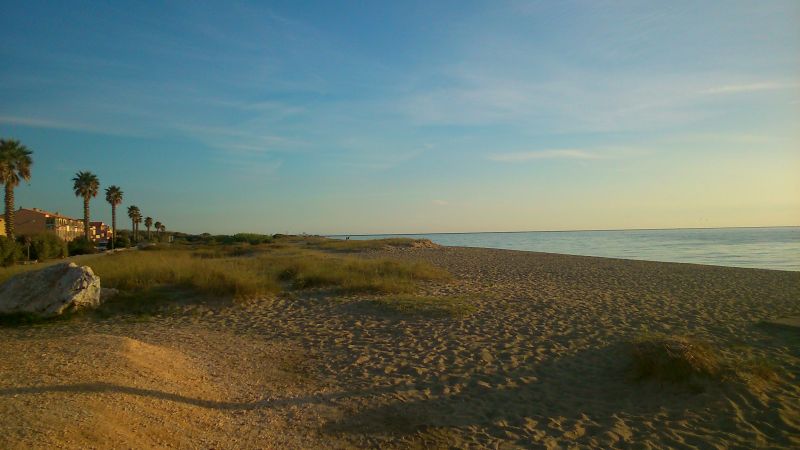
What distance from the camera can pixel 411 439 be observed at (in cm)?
506

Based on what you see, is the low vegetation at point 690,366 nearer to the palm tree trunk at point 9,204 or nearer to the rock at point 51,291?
the rock at point 51,291

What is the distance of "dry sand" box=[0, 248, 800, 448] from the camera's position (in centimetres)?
479

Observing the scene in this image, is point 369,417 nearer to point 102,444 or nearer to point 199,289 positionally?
point 102,444

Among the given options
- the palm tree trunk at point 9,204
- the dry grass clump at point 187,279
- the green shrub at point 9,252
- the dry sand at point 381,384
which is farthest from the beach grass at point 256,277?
the palm tree trunk at point 9,204

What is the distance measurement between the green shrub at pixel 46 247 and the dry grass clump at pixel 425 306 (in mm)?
30436

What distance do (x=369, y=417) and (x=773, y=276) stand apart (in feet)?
64.5

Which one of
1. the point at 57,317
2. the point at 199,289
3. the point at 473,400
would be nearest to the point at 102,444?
the point at 473,400

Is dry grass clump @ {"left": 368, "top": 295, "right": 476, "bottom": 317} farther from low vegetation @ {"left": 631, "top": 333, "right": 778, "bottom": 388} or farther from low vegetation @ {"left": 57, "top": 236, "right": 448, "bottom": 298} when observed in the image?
low vegetation @ {"left": 631, "top": 333, "right": 778, "bottom": 388}

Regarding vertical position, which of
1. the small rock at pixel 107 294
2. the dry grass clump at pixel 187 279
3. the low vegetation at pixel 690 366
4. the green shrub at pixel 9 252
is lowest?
the low vegetation at pixel 690 366

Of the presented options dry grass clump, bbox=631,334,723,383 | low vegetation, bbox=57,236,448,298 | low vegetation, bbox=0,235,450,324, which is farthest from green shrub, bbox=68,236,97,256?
dry grass clump, bbox=631,334,723,383

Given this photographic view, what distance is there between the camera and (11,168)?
31594 mm

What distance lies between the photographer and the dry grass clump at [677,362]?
635 cm

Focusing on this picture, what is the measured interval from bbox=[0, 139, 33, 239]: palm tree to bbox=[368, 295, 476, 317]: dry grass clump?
3061 cm

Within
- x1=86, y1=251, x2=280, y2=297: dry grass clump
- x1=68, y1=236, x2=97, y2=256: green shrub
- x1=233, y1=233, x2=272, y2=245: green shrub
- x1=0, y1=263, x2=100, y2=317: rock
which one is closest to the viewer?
x1=0, y1=263, x2=100, y2=317: rock
